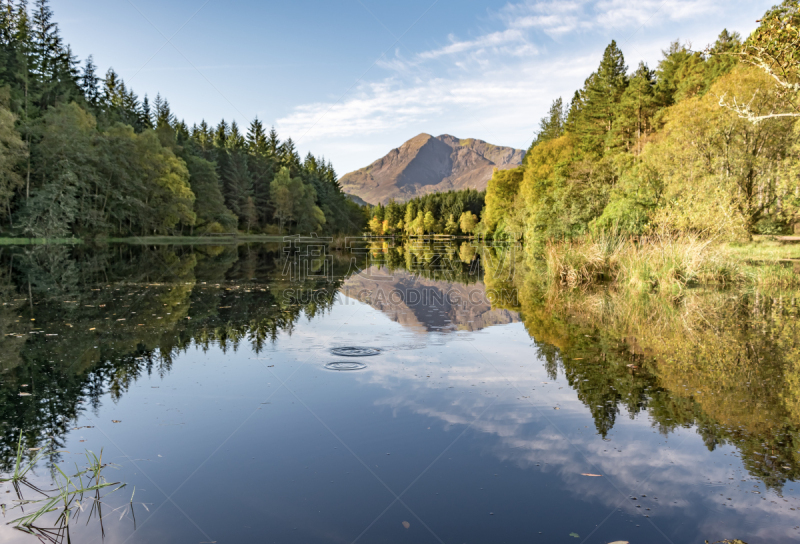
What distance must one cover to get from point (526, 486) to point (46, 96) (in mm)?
68825

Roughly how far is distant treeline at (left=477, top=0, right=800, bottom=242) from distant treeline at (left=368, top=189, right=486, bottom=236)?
84.6m

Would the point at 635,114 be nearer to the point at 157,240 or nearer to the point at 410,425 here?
the point at 410,425

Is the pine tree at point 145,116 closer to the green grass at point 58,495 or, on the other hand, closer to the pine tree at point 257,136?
the pine tree at point 257,136

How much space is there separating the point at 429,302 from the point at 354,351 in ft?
22.3

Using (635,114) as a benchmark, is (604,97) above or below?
above

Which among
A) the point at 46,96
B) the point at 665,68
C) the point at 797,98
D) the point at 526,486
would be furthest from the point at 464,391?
the point at 46,96

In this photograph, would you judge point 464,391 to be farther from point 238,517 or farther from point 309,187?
point 309,187

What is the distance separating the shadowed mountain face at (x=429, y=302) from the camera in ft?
41.8

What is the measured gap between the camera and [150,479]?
457 cm

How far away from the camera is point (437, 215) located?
15762cm

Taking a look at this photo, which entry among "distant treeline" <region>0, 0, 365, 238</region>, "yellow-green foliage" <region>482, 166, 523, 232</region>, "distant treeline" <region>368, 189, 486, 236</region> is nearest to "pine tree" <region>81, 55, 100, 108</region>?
"distant treeline" <region>0, 0, 365, 238</region>

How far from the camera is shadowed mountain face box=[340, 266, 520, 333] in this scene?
12.7 m

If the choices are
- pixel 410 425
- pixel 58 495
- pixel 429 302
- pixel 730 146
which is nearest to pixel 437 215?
pixel 730 146

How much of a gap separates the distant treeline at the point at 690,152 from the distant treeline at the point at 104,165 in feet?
145
